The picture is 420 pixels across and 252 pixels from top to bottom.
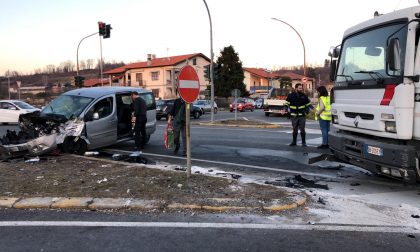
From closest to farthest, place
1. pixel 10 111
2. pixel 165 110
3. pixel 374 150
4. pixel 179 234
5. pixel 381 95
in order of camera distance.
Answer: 1. pixel 179 234
2. pixel 381 95
3. pixel 374 150
4. pixel 10 111
5. pixel 165 110

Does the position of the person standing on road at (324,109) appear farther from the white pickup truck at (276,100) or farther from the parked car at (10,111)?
the white pickup truck at (276,100)

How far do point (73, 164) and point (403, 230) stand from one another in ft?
22.0

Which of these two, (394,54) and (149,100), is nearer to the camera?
(394,54)

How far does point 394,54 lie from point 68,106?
27.0 ft

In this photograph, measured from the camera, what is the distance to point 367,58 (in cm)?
666

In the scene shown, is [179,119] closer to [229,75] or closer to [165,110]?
[165,110]

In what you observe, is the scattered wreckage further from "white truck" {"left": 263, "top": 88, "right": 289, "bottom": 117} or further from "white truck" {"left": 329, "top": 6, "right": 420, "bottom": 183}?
"white truck" {"left": 263, "top": 88, "right": 289, "bottom": 117}

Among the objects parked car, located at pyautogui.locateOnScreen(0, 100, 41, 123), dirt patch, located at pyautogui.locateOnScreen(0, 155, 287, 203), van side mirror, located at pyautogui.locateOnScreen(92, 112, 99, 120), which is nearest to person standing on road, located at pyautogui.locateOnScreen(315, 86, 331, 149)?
dirt patch, located at pyautogui.locateOnScreen(0, 155, 287, 203)

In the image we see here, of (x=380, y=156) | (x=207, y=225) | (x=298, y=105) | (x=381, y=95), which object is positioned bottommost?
(x=207, y=225)

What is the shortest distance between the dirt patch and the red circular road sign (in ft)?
4.64

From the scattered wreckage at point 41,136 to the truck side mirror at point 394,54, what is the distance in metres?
7.37

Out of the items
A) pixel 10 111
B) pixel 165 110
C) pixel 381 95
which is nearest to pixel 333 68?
pixel 381 95

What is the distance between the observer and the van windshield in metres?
10.7

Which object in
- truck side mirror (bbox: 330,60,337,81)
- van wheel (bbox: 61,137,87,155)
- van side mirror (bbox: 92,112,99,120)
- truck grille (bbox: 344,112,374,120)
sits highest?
truck side mirror (bbox: 330,60,337,81)
